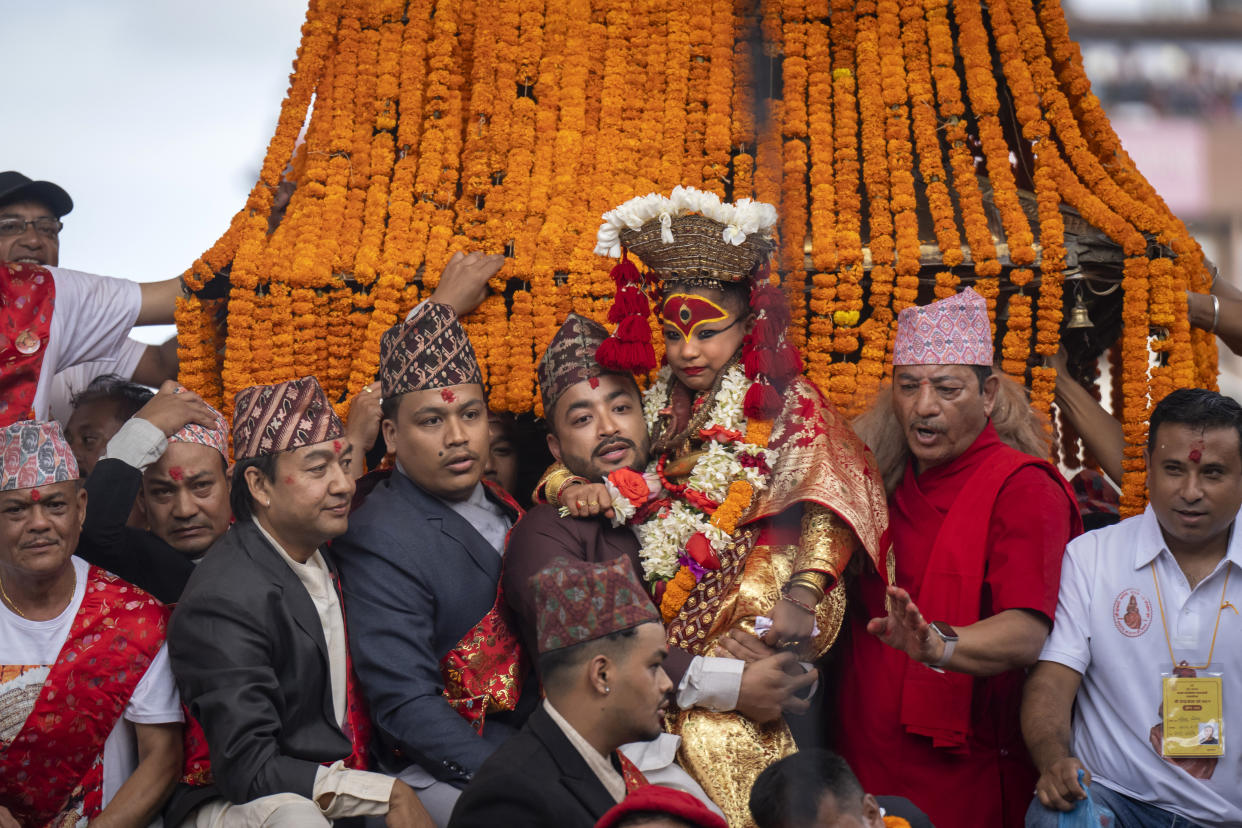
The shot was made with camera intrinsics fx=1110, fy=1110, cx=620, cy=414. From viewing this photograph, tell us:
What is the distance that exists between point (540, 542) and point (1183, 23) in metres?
2.91

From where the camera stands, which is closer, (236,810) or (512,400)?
(236,810)

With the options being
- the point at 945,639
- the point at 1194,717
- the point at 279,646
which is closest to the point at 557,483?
the point at 279,646

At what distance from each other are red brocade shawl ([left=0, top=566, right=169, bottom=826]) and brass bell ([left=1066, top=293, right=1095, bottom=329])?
3323 millimetres

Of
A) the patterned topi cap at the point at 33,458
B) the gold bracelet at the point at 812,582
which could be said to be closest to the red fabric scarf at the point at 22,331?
the patterned topi cap at the point at 33,458

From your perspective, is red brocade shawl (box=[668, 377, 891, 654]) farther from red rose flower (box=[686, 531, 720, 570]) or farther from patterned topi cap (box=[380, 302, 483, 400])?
patterned topi cap (box=[380, 302, 483, 400])

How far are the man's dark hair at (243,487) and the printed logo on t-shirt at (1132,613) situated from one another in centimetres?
249

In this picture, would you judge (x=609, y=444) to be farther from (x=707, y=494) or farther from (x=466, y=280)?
(x=466, y=280)

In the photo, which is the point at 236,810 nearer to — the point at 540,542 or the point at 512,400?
the point at 540,542

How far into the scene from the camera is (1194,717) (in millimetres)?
3025

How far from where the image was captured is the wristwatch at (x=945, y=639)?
296cm

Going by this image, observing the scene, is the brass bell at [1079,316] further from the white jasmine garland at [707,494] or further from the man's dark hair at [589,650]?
the man's dark hair at [589,650]

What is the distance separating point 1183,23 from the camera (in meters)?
0.60

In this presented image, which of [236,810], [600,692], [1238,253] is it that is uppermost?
[1238,253]

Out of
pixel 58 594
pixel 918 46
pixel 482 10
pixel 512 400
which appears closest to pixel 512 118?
pixel 482 10
